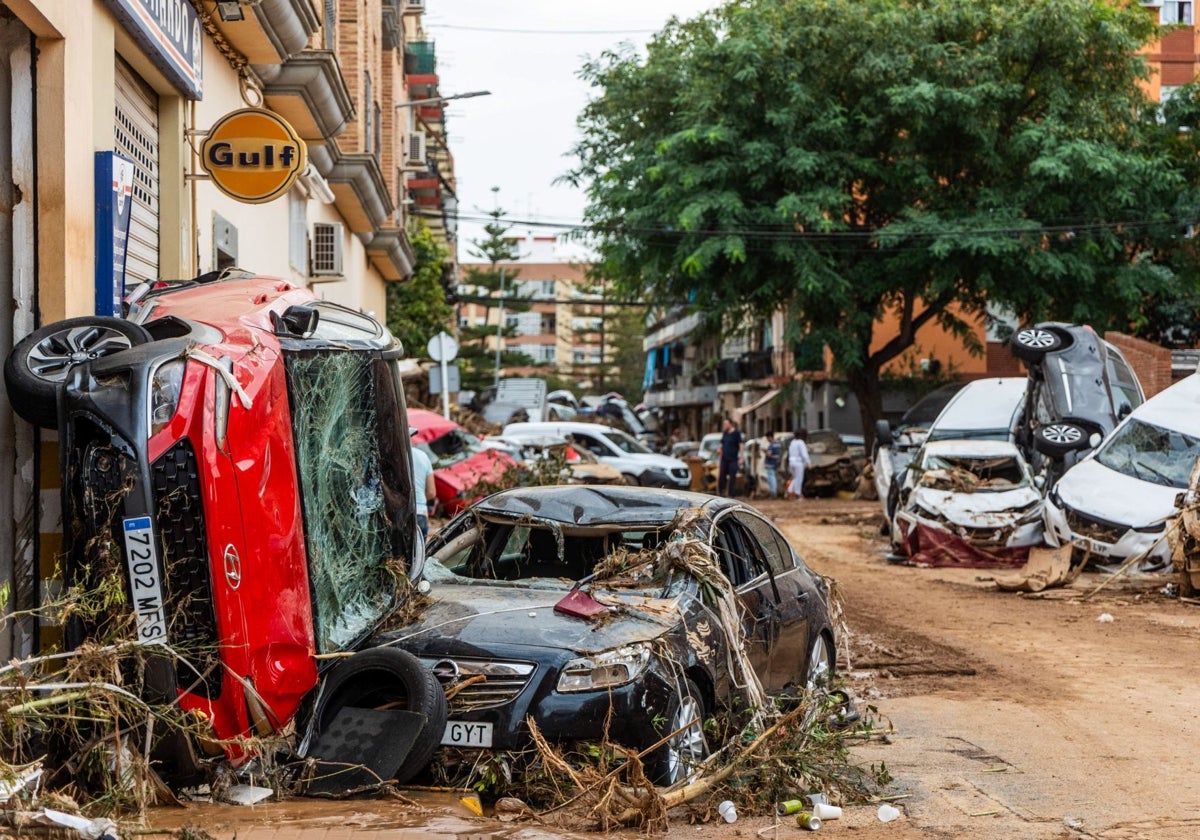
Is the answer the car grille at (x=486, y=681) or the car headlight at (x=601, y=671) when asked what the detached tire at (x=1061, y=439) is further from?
the car grille at (x=486, y=681)

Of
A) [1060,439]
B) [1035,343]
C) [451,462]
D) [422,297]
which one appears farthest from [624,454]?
[422,297]

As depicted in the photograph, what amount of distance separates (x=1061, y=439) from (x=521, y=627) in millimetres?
15760

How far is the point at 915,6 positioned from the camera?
3497 centimetres

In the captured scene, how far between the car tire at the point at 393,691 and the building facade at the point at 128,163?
1.36 m

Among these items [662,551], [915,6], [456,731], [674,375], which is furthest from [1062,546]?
[674,375]

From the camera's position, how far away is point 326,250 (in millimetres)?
20406

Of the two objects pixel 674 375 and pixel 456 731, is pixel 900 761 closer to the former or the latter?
pixel 456 731

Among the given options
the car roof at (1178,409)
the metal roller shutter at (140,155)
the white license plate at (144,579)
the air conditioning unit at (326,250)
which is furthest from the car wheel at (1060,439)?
the white license plate at (144,579)

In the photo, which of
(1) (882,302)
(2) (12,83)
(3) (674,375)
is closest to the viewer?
(2) (12,83)

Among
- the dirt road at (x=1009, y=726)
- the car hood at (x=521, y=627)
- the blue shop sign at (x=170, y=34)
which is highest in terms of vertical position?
the blue shop sign at (x=170, y=34)

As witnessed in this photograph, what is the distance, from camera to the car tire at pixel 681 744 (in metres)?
6.38

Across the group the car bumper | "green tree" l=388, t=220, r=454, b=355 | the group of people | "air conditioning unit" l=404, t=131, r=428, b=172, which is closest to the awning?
"green tree" l=388, t=220, r=454, b=355

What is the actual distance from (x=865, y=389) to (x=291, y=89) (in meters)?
23.5

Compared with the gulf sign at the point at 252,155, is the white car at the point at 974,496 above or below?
below
